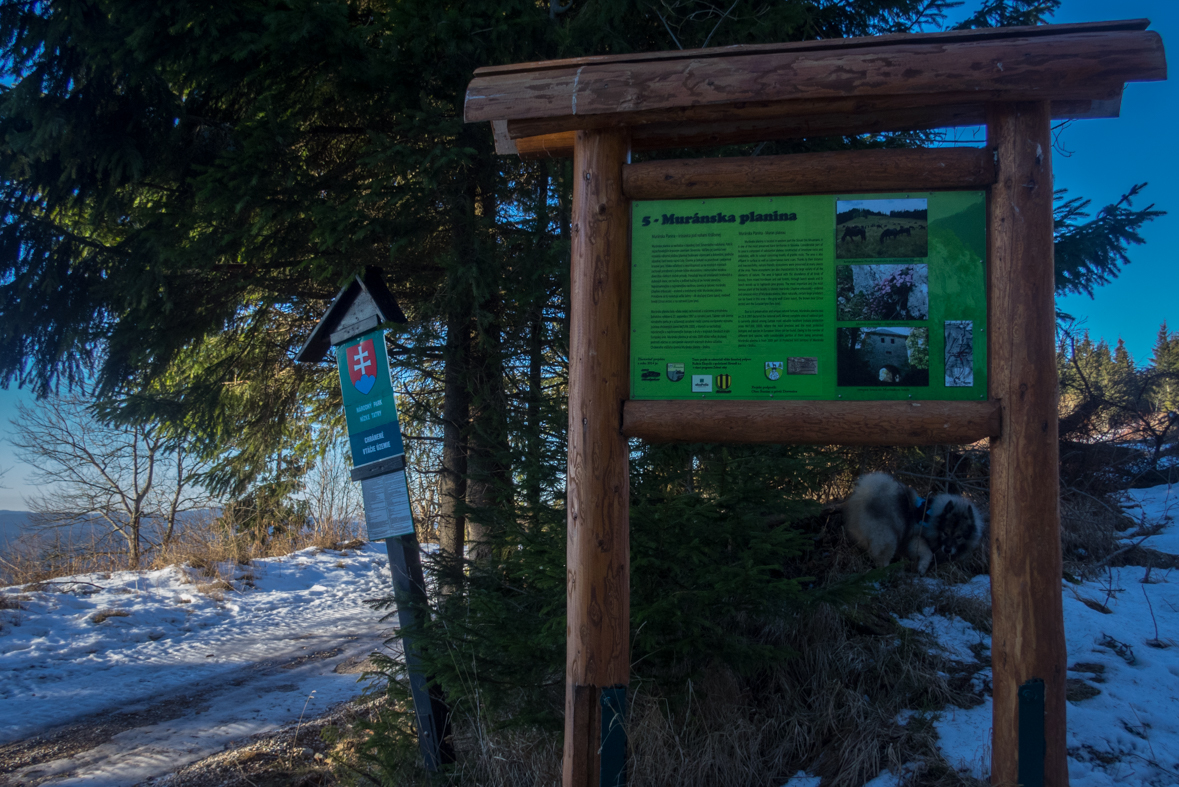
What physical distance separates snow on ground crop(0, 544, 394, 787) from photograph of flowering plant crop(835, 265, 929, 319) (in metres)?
4.89

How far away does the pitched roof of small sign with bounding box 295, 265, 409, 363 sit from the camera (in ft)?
16.9

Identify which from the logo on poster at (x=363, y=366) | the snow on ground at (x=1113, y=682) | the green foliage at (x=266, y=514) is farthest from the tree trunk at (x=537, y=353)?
the green foliage at (x=266, y=514)

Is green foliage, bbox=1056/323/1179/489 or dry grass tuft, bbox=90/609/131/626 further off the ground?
green foliage, bbox=1056/323/1179/489

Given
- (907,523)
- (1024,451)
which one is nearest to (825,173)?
→ (1024,451)

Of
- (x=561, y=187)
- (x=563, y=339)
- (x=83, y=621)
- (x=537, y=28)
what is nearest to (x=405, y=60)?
(x=537, y=28)

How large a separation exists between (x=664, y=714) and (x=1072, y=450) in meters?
6.02

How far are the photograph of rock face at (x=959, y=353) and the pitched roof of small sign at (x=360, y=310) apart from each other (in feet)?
12.0

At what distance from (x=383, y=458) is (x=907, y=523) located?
Answer: 434cm

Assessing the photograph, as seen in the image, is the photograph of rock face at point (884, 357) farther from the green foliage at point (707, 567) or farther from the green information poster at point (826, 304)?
the green foliage at point (707, 567)

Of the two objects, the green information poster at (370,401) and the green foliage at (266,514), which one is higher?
the green information poster at (370,401)

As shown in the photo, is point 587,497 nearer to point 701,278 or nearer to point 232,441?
point 701,278

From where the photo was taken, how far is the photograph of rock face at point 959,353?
9.75 ft

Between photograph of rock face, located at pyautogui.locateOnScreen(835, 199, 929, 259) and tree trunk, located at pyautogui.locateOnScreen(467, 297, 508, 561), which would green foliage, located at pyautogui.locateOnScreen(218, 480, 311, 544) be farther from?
photograph of rock face, located at pyautogui.locateOnScreen(835, 199, 929, 259)

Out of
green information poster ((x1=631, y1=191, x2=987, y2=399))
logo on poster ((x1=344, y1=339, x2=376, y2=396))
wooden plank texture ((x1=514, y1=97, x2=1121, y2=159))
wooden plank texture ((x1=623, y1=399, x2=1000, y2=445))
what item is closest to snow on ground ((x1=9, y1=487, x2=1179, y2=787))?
wooden plank texture ((x1=623, y1=399, x2=1000, y2=445))
